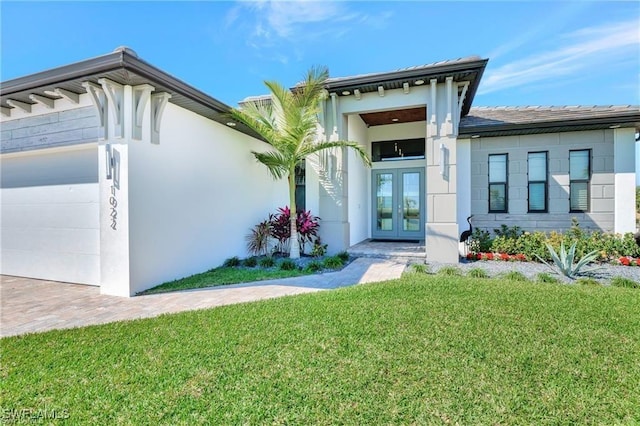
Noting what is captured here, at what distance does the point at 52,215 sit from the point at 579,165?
47.3 feet

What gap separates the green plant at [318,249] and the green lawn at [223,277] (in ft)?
4.56

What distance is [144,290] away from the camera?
19.6 ft

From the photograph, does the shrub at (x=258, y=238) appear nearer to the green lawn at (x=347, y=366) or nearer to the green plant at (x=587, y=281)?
the green lawn at (x=347, y=366)

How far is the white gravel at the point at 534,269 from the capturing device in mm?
6512

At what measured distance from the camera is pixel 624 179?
28.6ft

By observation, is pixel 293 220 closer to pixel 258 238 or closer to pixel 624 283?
pixel 258 238

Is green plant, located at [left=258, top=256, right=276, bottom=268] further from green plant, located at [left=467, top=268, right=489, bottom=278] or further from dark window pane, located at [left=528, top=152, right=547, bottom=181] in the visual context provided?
dark window pane, located at [left=528, top=152, right=547, bottom=181]

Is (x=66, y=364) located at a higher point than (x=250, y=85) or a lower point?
lower

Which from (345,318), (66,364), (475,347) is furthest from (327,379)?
(66,364)

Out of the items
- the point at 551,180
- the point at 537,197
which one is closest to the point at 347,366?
the point at 537,197

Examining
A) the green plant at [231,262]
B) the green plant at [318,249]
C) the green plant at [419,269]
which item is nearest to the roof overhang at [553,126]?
the green plant at [419,269]

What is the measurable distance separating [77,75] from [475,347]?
294 inches

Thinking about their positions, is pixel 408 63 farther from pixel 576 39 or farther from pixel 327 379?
pixel 327 379

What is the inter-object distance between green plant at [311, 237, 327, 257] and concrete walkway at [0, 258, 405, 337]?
140 cm
